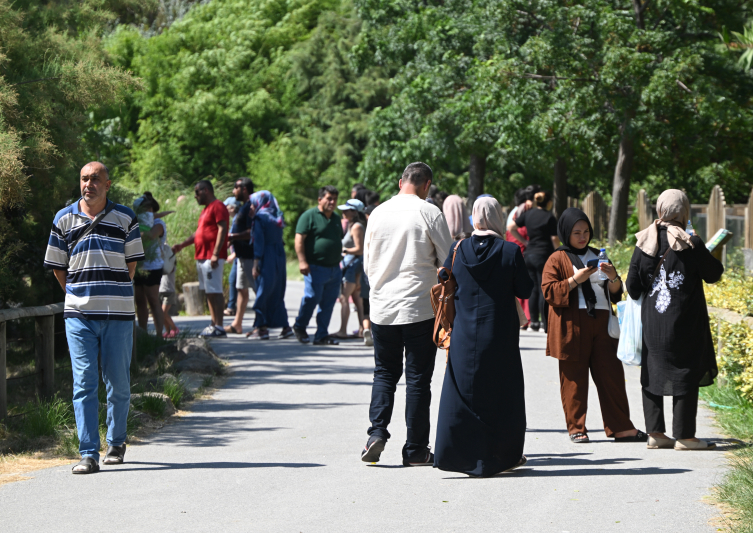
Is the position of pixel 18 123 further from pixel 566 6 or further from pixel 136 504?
pixel 566 6

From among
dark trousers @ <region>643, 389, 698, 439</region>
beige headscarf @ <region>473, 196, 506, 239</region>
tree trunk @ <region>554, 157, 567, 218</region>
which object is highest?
tree trunk @ <region>554, 157, 567, 218</region>

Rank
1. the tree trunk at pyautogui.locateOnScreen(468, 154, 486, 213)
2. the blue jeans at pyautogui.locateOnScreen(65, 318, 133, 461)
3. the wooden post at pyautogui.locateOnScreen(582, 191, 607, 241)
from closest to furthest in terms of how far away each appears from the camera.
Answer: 1. the blue jeans at pyautogui.locateOnScreen(65, 318, 133, 461)
2. the wooden post at pyautogui.locateOnScreen(582, 191, 607, 241)
3. the tree trunk at pyautogui.locateOnScreen(468, 154, 486, 213)

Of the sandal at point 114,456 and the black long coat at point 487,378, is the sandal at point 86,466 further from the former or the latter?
the black long coat at point 487,378

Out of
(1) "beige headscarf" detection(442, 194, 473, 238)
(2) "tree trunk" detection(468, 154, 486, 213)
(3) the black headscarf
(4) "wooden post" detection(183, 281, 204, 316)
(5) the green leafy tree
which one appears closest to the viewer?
(3) the black headscarf

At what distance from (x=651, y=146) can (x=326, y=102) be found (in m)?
23.6

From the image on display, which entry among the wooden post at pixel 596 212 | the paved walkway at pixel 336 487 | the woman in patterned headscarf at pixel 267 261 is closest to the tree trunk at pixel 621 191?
the wooden post at pixel 596 212

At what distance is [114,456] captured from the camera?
6.44 metres

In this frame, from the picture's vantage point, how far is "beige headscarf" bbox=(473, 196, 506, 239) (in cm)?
624

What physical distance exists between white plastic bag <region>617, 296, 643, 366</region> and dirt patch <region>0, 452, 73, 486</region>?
4096 millimetres

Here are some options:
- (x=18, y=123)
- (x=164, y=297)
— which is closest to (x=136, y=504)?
(x=18, y=123)

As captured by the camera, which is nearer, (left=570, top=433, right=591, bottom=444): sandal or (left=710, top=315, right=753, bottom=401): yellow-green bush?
(left=570, top=433, right=591, bottom=444): sandal

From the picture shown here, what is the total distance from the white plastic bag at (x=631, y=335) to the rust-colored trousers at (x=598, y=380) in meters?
0.12

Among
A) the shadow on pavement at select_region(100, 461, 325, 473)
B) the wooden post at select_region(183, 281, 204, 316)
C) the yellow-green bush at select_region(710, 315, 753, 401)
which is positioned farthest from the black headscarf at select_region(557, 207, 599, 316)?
the wooden post at select_region(183, 281, 204, 316)

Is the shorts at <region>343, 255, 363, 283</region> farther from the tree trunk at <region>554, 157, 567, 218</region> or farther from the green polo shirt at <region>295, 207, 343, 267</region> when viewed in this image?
the tree trunk at <region>554, 157, 567, 218</region>
